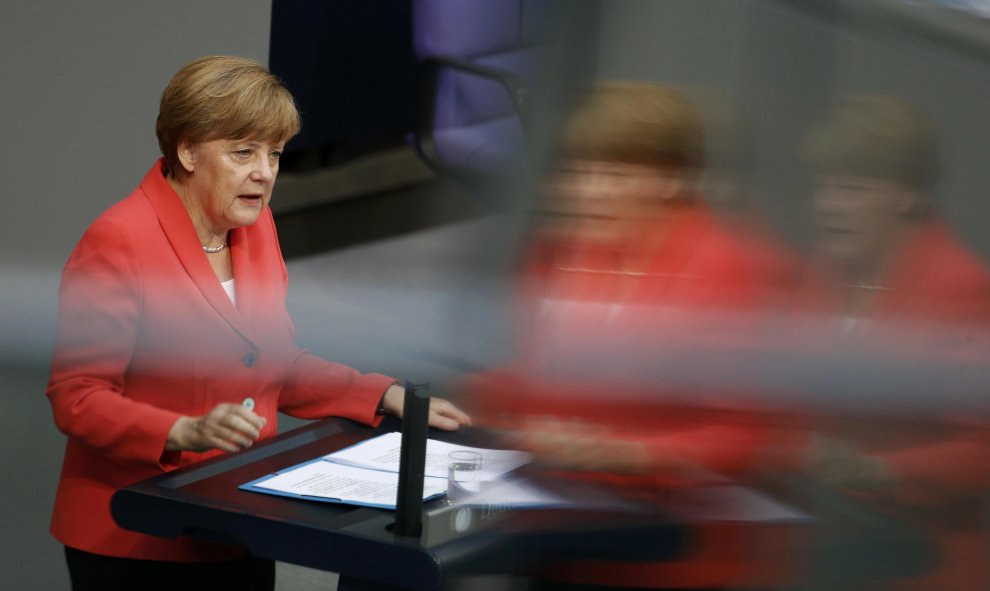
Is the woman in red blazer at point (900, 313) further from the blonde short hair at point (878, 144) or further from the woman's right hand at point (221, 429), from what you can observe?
the woman's right hand at point (221, 429)

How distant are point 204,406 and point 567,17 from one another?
86cm

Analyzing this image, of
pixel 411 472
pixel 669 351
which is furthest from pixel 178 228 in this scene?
pixel 669 351

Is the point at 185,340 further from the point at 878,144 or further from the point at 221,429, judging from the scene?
the point at 878,144

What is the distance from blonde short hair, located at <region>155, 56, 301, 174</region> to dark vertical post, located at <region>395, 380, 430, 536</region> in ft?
1.95

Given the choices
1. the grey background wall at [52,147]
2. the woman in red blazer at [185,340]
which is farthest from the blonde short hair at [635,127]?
the woman in red blazer at [185,340]

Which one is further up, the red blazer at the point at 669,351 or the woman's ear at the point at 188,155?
the red blazer at the point at 669,351

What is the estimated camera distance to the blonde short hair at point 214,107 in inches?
59.9

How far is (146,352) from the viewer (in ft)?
4.65

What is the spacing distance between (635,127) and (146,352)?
1.04 meters

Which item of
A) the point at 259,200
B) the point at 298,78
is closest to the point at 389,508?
the point at 259,200

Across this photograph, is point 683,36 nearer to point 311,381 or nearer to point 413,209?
point 311,381

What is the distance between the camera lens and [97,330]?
1336 millimetres

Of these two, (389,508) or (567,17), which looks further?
(389,508)

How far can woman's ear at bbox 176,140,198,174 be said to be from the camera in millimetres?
1536
